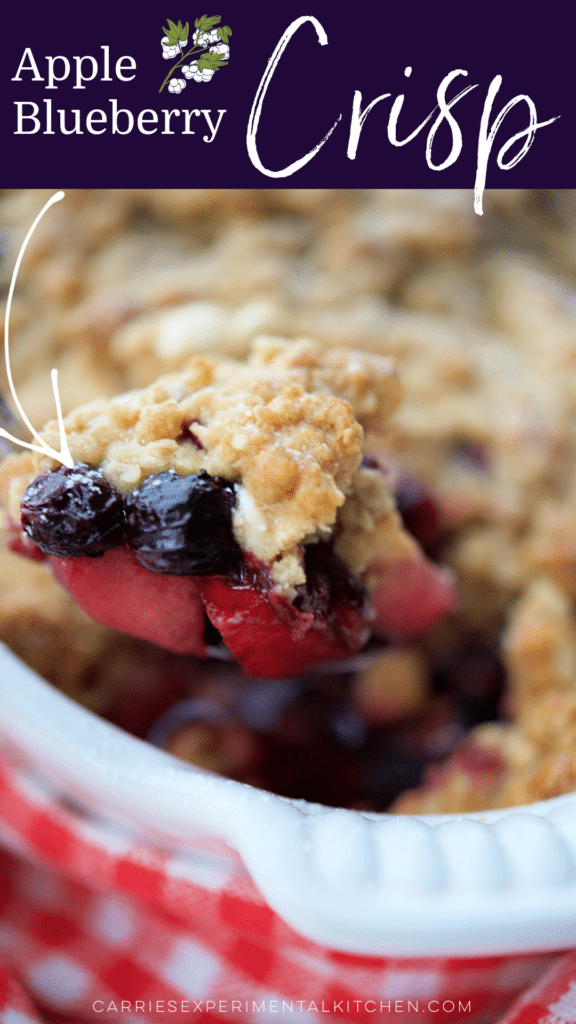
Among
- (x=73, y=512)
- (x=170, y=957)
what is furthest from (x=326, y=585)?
(x=170, y=957)

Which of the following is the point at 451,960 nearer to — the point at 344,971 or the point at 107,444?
the point at 344,971

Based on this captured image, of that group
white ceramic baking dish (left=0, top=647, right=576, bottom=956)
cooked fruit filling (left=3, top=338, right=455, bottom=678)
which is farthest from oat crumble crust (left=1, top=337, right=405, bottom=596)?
white ceramic baking dish (left=0, top=647, right=576, bottom=956)

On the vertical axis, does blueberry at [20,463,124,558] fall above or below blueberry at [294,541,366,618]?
above

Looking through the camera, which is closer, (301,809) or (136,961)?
(301,809)
